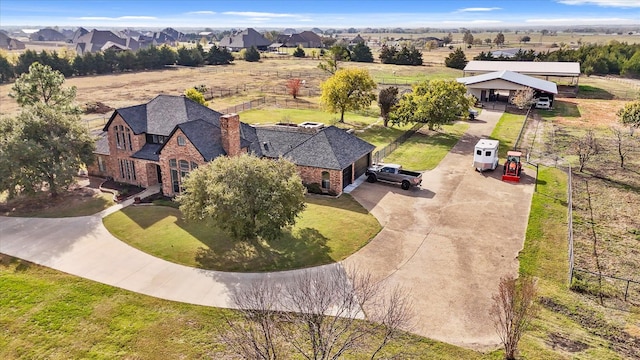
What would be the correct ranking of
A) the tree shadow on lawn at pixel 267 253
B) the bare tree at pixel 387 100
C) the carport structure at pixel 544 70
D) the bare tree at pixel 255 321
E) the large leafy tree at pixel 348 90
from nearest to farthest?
the bare tree at pixel 255 321 < the tree shadow on lawn at pixel 267 253 < the bare tree at pixel 387 100 < the large leafy tree at pixel 348 90 < the carport structure at pixel 544 70

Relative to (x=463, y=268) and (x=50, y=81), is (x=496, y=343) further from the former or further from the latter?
(x=50, y=81)

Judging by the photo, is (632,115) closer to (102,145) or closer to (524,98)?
(524,98)

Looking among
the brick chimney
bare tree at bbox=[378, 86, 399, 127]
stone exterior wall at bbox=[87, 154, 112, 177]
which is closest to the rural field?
bare tree at bbox=[378, 86, 399, 127]

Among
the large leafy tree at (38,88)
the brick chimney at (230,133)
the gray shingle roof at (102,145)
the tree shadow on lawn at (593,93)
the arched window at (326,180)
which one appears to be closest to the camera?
the brick chimney at (230,133)

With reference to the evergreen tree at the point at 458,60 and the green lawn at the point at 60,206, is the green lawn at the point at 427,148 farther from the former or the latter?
the evergreen tree at the point at 458,60

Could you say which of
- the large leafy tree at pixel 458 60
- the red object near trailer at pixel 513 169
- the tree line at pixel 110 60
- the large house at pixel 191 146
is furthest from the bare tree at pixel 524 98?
the tree line at pixel 110 60

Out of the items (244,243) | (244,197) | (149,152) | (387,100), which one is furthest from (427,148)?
(244,197)
